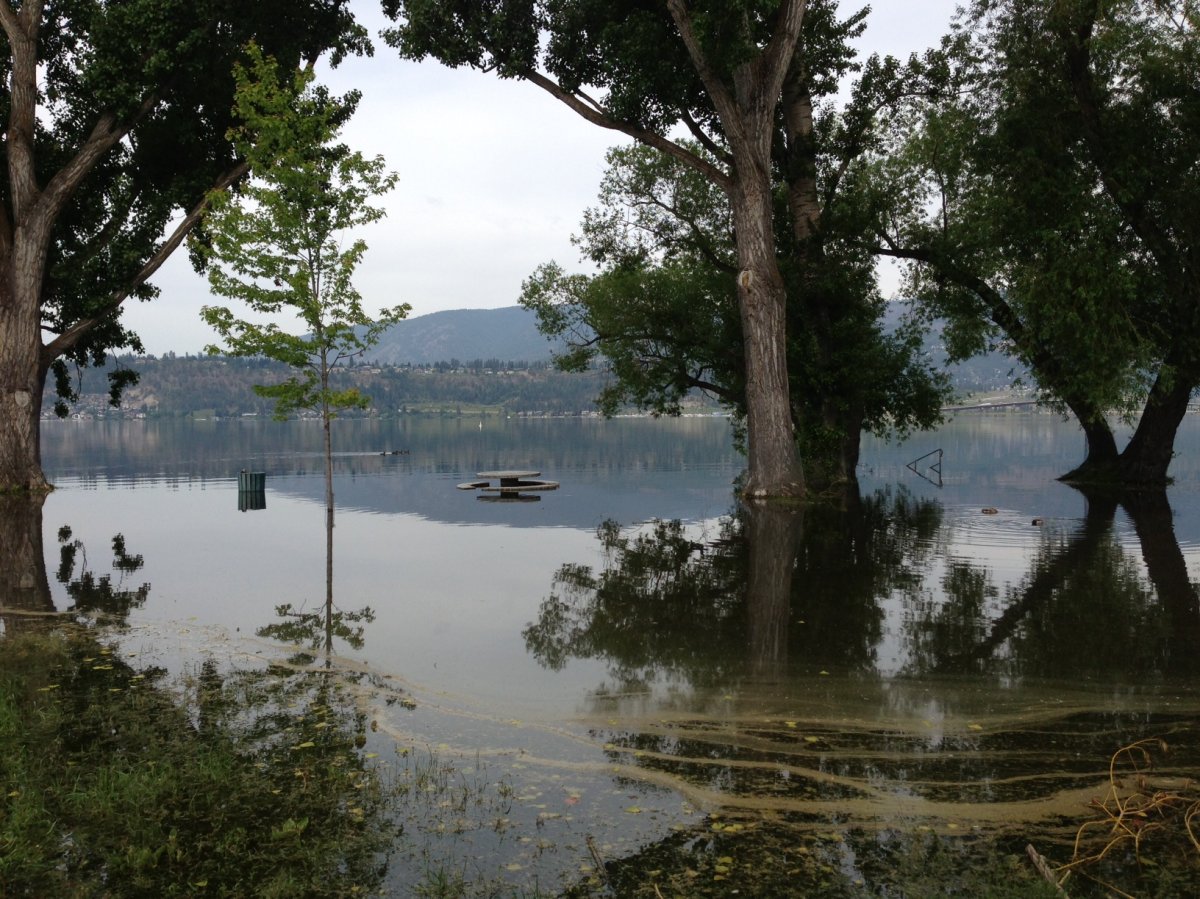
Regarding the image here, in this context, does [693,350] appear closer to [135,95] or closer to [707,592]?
[135,95]

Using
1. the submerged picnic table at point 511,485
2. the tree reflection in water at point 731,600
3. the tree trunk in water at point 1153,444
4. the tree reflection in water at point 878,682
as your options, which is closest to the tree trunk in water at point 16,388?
the submerged picnic table at point 511,485

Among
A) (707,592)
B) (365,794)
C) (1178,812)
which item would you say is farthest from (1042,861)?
(707,592)

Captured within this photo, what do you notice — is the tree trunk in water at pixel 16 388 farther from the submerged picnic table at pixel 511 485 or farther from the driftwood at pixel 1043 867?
the driftwood at pixel 1043 867

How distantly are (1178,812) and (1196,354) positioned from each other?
26540 mm

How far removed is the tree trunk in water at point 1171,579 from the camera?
10008 millimetres

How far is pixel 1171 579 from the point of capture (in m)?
14.6

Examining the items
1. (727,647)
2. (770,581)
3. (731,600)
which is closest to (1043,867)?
(727,647)

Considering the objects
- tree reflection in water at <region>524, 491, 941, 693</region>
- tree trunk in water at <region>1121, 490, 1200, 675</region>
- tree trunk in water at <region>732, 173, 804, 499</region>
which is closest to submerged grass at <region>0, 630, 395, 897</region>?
tree reflection in water at <region>524, 491, 941, 693</region>

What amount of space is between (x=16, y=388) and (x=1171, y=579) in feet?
97.4

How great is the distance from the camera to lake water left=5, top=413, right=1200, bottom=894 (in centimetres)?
609

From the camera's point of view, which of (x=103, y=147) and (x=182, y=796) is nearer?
(x=182, y=796)

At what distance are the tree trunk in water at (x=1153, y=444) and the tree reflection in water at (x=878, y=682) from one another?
16.0 meters

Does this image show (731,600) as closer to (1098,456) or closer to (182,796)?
(182,796)

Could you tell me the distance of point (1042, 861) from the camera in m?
4.96
